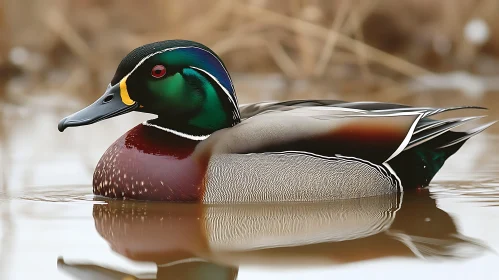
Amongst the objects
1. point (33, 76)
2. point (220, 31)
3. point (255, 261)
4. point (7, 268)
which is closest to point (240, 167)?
point (255, 261)

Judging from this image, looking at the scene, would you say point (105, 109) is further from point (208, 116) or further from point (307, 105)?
point (307, 105)

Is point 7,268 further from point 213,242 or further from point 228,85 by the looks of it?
point 228,85

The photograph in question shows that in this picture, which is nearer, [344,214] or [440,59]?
[344,214]

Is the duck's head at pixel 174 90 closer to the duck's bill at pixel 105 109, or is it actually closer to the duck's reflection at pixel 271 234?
the duck's bill at pixel 105 109

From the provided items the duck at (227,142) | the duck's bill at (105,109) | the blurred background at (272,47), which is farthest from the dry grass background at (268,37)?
the duck's bill at (105,109)

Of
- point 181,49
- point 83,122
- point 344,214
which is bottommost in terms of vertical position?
point 344,214

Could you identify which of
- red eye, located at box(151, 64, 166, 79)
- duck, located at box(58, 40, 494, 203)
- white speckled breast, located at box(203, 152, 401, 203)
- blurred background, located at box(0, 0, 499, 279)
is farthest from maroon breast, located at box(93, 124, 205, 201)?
blurred background, located at box(0, 0, 499, 279)

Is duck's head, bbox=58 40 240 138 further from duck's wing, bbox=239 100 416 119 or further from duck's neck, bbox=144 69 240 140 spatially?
duck's wing, bbox=239 100 416 119

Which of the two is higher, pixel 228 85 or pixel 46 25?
pixel 46 25

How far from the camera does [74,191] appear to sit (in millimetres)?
6363

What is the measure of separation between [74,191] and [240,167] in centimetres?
110

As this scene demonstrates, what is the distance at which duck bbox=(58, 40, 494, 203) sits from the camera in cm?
590

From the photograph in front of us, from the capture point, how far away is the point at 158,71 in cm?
610

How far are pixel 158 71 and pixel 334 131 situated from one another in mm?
1041
